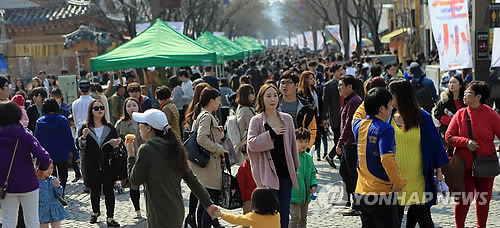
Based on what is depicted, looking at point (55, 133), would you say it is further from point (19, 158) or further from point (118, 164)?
point (19, 158)

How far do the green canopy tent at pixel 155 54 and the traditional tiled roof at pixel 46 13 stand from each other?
2420 centimetres

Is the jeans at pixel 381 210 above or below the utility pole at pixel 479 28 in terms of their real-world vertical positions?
below

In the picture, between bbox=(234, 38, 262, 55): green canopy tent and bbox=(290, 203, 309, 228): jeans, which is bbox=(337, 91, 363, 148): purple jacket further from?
bbox=(234, 38, 262, 55): green canopy tent

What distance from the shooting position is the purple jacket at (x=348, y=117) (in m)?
7.81

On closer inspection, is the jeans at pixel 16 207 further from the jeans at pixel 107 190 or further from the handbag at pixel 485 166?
the handbag at pixel 485 166

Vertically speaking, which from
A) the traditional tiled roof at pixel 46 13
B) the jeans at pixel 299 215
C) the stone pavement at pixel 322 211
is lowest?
the stone pavement at pixel 322 211

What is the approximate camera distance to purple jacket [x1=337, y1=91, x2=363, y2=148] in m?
7.81

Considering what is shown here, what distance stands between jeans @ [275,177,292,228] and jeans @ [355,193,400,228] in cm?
94

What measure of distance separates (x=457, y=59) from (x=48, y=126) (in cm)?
584

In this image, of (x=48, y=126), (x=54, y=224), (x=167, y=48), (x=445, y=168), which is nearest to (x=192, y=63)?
(x=167, y=48)

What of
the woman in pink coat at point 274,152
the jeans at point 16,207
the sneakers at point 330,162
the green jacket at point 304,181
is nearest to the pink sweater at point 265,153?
the woman in pink coat at point 274,152

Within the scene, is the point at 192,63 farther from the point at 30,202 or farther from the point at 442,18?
the point at 30,202

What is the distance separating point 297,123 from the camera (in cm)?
864

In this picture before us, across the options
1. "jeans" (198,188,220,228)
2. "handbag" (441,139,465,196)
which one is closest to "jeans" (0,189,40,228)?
"jeans" (198,188,220,228)
